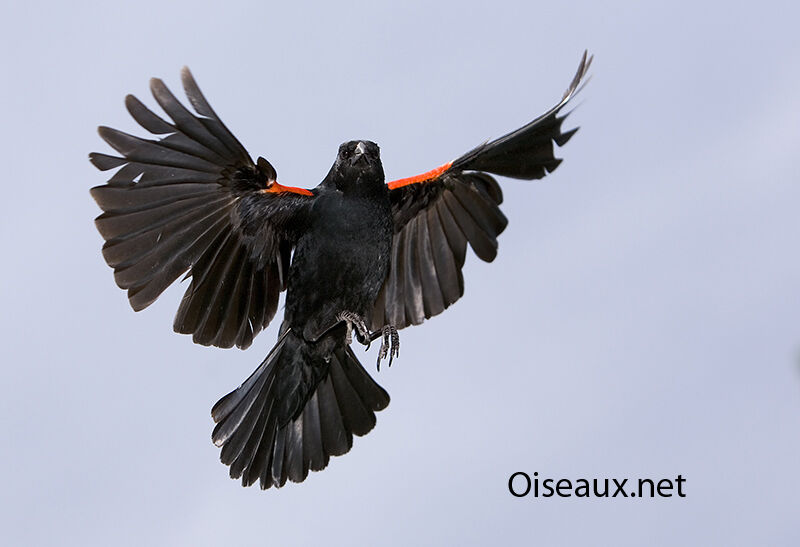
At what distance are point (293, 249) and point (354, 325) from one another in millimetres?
710

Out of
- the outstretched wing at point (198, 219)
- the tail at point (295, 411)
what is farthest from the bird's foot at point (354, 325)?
the outstretched wing at point (198, 219)

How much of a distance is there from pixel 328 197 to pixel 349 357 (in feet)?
4.41

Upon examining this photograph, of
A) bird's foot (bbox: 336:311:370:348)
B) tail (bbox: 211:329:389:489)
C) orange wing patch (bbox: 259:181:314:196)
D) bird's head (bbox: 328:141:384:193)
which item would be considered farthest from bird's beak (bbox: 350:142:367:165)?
tail (bbox: 211:329:389:489)

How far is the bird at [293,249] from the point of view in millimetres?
7875

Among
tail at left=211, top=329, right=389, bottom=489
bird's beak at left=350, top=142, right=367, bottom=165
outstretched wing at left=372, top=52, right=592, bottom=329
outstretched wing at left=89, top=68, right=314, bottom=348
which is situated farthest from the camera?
outstretched wing at left=372, top=52, right=592, bottom=329

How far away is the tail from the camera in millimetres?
8641

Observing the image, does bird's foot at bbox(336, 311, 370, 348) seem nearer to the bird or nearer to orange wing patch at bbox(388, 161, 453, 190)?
the bird

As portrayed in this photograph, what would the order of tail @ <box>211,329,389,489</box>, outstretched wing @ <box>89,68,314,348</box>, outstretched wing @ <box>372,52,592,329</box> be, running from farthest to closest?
outstretched wing @ <box>372,52,592,329</box> → tail @ <box>211,329,389,489</box> → outstretched wing @ <box>89,68,314,348</box>

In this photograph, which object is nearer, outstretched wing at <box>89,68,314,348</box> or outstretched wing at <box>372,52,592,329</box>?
outstretched wing at <box>89,68,314,348</box>

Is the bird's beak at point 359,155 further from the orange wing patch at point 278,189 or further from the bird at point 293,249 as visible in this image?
the orange wing patch at point 278,189

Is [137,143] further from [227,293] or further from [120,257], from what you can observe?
[227,293]

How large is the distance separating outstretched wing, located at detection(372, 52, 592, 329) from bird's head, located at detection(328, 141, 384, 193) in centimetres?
61

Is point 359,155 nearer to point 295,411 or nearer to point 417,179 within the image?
point 417,179

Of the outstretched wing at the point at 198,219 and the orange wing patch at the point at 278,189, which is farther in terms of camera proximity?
the orange wing patch at the point at 278,189
